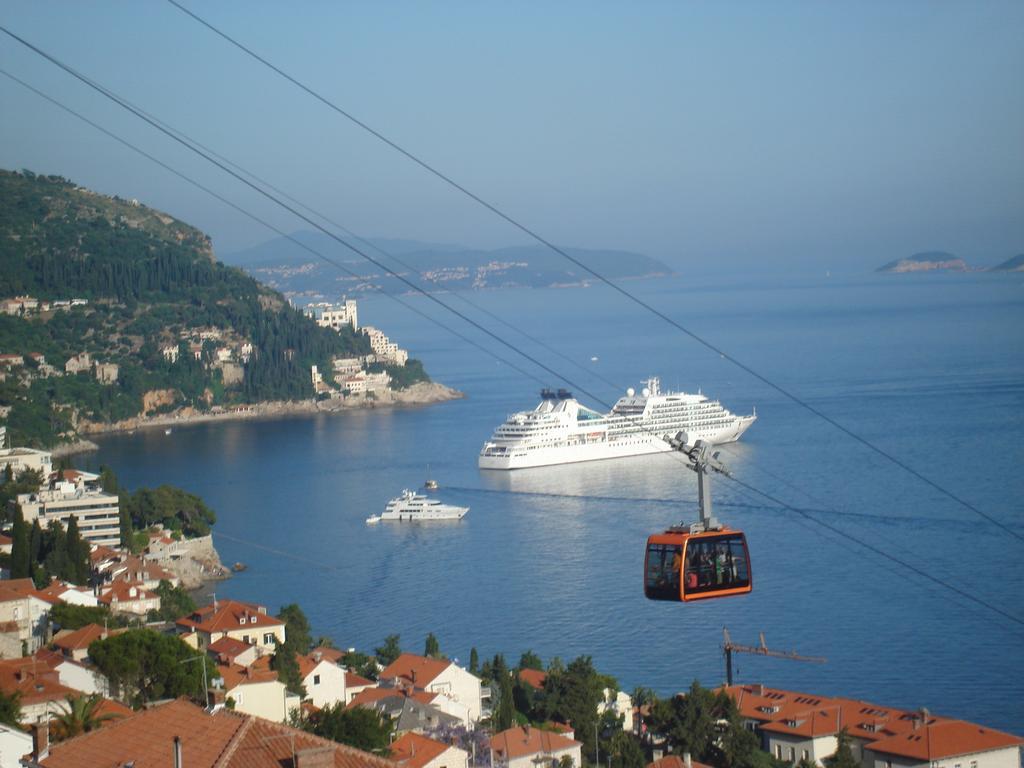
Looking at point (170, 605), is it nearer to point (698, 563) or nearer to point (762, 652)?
point (762, 652)

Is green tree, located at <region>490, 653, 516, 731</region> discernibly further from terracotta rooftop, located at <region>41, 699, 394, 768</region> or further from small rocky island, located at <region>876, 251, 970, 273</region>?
small rocky island, located at <region>876, 251, 970, 273</region>

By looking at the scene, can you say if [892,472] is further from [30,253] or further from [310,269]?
[310,269]

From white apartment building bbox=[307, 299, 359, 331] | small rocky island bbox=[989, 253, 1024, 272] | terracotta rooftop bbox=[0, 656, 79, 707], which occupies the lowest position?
terracotta rooftop bbox=[0, 656, 79, 707]

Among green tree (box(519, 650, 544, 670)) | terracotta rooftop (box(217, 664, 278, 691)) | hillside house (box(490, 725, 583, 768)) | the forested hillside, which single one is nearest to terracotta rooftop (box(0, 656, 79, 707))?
terracotta rooftop (box(217, 664, 278, 691))

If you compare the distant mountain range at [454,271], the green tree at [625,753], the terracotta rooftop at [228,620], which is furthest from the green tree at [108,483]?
the distant mountain range at [454,271]

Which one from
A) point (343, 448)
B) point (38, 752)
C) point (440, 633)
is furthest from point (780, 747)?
point (343, 448)
